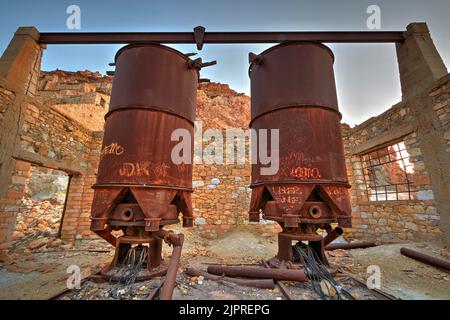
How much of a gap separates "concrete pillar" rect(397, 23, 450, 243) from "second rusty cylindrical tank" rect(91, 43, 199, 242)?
16.9 ft

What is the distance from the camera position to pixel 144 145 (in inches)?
124

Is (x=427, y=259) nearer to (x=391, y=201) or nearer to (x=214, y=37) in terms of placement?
(x=391, y=201)

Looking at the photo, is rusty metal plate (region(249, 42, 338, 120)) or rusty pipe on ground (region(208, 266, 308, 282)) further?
rusty metal plate (region(249, 42, 338, 120))

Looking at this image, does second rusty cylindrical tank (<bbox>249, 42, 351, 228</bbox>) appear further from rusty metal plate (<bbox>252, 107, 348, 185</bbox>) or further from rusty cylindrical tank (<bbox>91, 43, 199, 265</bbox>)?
rusty cylindrical tank (<bbox>91, 43, 199, 265</bbox>)

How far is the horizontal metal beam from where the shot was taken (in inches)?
187

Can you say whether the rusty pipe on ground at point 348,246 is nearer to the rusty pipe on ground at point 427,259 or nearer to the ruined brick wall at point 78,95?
the rusty pipe on ground at point 427,259

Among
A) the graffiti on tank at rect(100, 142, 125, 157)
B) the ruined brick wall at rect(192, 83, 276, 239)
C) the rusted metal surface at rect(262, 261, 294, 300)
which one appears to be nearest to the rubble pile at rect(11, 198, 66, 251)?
the ruined brick wall at rect(192, 83, 276, 239)

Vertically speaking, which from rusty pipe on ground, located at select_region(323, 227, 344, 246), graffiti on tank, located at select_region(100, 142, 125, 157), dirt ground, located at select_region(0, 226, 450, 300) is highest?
graffiti on tank, located at select_region(100, 142, 125, 157)

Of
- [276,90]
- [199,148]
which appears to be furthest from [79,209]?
[276,90]

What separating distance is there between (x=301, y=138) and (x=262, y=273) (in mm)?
2177

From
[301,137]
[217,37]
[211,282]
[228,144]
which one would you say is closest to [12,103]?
[217,37]

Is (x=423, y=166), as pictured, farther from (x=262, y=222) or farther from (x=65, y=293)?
(x=65, y=293)

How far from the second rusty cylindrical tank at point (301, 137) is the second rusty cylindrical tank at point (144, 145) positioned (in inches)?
56.2

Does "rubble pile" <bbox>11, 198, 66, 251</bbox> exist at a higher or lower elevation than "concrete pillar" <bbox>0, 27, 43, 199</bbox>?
lower
